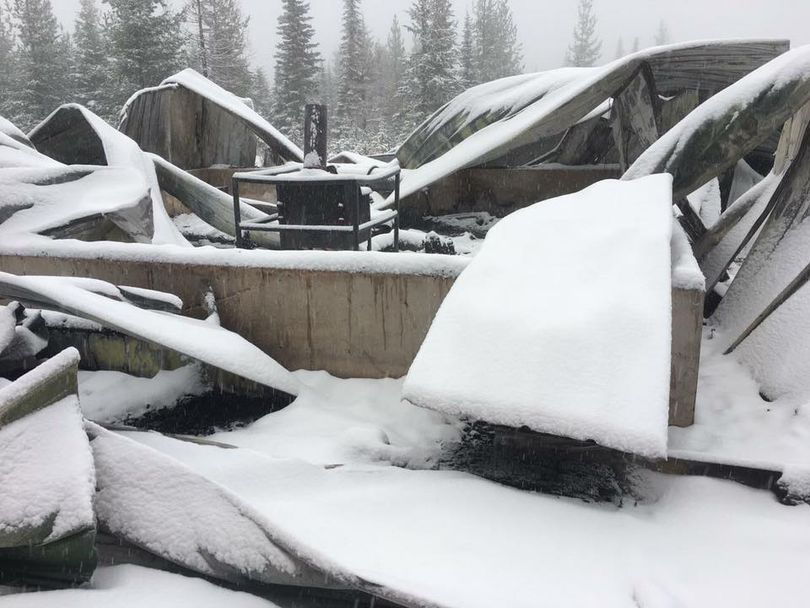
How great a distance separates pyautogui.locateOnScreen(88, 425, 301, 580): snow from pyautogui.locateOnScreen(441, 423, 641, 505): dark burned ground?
112cm

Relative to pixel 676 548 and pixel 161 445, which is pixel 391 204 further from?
pixel 676 548

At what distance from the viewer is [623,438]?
216 cm

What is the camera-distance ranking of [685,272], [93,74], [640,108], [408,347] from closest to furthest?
[685,272], [408,347], [640,108], [93,74]

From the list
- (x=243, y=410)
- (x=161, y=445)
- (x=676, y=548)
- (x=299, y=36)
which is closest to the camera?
(x=676, y=548)

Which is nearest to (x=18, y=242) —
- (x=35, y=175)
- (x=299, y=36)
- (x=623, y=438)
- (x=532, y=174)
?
(x=35, y=175)

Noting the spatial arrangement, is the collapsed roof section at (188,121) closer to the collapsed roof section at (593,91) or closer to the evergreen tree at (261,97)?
the collapsed roof section at (593,91)

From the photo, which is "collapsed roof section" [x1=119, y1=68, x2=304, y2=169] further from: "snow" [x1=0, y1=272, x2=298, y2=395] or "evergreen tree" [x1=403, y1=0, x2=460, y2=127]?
"evergreen tree" [x1=403, y1=0, x2=460, y2=127]

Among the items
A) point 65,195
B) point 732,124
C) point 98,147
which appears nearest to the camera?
point 732,124

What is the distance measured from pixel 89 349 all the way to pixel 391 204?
4.66 m

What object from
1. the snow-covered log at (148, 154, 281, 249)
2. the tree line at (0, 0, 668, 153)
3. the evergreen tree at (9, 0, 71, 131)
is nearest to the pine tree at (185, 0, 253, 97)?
the tree line at (0, 0, 668, 153)

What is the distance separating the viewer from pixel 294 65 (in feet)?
120

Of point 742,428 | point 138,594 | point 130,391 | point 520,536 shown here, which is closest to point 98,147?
point 130,391

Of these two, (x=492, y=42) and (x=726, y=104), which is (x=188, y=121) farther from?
(x=492, y=42)

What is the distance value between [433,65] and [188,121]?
28.4 meters
